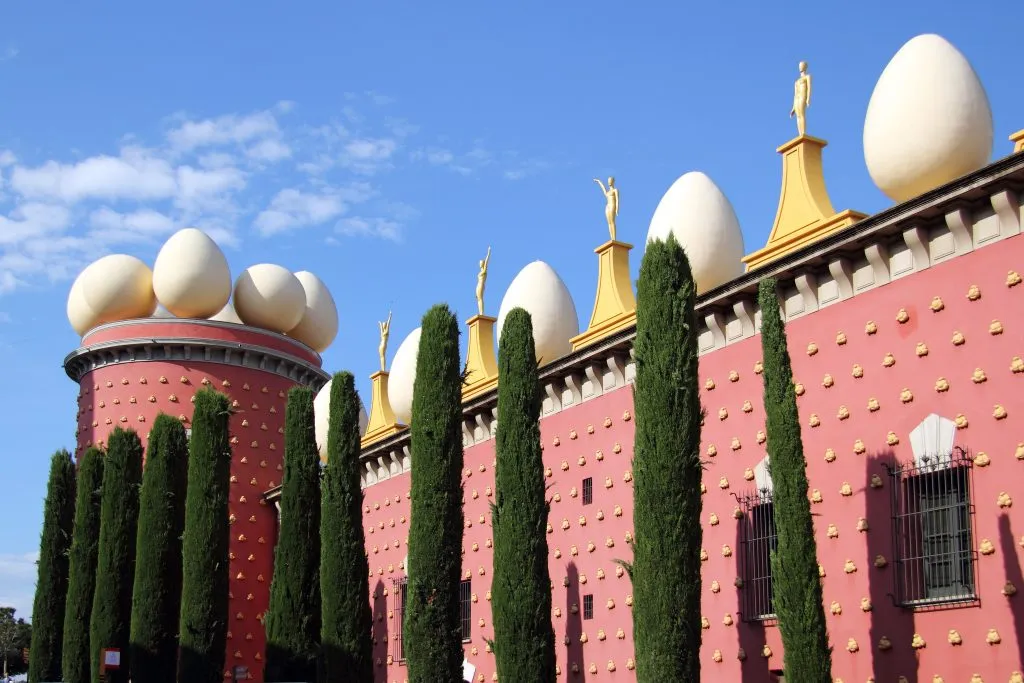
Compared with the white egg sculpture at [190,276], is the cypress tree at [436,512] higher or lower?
lower

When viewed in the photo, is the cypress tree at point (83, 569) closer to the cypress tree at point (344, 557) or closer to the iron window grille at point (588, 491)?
the cypress tree at point (344, 557)

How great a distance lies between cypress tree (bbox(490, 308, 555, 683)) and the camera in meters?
17.0

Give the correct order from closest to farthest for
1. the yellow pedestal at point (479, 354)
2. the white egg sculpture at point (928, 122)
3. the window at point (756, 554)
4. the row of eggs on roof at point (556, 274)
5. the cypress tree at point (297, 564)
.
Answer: the white egg sculpture at point (928, 122) → the row of eggs on roof at point (556, 274) → the window at point (756, 554) → the cypress tree at point (297, 564) → the yellow pedestal at point (479, 354)

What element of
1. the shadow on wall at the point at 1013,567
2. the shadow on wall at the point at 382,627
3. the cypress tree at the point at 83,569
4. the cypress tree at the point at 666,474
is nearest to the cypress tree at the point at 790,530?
the cypress tree at the point at 666,474

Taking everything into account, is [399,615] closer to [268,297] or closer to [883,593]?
[268,297]

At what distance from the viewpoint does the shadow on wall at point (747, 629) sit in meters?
16.3

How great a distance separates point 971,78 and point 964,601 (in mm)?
6389

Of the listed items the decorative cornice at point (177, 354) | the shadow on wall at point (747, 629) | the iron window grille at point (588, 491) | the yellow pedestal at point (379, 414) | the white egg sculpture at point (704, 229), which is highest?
the decorative cornice at point (177, 354)

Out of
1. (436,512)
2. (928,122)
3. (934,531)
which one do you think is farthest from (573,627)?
(928,122)

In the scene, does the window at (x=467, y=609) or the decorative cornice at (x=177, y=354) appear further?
the decorative cornice at (x=177, y=354)

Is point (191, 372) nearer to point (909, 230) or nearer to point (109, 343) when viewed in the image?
point (109, 343)

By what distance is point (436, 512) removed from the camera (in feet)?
61.0

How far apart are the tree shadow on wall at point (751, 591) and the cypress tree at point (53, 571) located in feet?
57.5

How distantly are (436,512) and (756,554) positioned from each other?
468 centimetres
